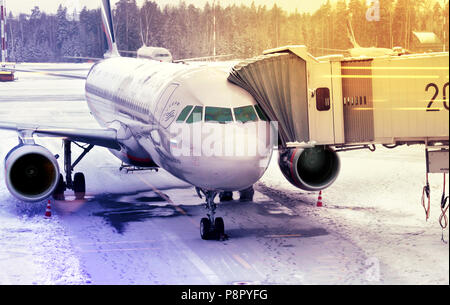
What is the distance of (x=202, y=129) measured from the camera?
15.7 metres

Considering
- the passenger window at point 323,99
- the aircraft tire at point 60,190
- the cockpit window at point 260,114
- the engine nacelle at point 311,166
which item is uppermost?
the passenger window at point 323,99

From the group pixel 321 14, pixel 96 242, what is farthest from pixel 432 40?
pixel 96 242

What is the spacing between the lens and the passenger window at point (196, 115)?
625 inches

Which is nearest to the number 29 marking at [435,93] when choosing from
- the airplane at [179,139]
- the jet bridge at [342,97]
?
the jet bridge at [342,97]

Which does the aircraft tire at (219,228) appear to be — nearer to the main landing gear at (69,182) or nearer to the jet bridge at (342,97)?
the jet bridge at (342,97)

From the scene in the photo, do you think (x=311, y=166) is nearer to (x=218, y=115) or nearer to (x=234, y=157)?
(x=218, y=115)

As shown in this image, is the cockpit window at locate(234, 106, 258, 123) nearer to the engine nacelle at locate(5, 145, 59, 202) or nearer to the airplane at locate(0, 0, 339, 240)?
the airplane at locate(0, 0, 339, 240)

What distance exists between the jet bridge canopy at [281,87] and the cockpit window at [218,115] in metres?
0.93

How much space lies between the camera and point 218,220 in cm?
1706

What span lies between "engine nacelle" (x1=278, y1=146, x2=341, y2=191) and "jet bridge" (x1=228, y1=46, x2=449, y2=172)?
2.18 metres

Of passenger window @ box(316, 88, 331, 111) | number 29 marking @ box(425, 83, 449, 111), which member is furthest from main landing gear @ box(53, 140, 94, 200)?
number 29 marking @ box(425, 83, 449, 111)

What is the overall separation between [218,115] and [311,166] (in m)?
4.51

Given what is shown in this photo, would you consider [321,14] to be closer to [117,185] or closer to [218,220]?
[117,185]
